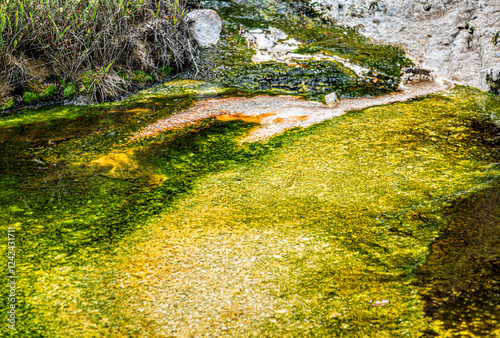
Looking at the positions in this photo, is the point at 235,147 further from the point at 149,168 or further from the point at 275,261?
the point at 275,261

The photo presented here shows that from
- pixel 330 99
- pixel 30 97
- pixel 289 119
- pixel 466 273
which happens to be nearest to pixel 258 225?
pixel 466 273

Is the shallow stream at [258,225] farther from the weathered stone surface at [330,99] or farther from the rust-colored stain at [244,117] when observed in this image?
the weathered stone surface at [330,99]

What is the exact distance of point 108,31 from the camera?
501 cm

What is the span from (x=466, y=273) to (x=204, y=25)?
16.3ft

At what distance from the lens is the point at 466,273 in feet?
6.21

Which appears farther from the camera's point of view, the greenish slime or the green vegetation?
the greenish slime

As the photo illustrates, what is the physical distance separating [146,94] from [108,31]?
3.01ft

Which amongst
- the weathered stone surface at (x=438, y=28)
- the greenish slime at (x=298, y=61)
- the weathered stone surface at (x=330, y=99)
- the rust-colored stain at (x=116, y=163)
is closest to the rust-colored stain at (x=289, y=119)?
the weathered stone surface at (x=330, y=99)

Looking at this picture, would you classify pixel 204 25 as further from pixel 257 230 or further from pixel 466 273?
pixel 466 273

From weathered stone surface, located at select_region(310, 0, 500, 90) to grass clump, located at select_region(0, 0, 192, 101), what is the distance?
2696 millimetres

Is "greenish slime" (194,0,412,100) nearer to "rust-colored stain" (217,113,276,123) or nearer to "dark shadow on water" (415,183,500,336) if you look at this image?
"rust-colored stain" (217,113,276,123)

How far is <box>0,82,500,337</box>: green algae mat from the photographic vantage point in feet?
5.70

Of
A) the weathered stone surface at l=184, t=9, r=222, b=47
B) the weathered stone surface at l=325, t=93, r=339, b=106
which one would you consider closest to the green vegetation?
the weathered stone surface at l=184, t=9, r=222, b=47

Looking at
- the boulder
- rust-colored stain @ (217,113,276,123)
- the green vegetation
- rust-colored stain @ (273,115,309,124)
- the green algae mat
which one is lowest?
the green algae mat
